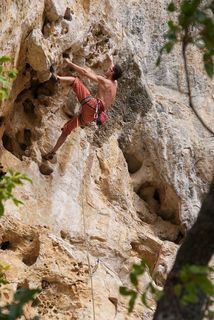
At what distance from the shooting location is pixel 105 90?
10.0m

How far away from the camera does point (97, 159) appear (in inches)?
410

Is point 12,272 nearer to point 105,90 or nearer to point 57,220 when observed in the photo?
point 57,220

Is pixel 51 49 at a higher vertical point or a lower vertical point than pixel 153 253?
higher

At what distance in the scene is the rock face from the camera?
8328 millimetres


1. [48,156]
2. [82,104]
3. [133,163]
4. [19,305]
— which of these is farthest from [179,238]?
[19,305]

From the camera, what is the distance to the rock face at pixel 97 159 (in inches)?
328

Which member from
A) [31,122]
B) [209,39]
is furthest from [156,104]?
[209,39]

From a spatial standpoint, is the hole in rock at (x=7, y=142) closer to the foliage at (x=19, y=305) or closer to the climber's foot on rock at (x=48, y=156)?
the climber's foot on rock at (x=48, y=156)

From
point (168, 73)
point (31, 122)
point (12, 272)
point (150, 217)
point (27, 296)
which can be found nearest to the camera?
point (27, 296)

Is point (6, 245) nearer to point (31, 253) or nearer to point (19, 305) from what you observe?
point (31, 253)

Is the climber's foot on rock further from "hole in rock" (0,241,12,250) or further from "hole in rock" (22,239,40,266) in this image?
"hole in rock" (0,241,12,250)

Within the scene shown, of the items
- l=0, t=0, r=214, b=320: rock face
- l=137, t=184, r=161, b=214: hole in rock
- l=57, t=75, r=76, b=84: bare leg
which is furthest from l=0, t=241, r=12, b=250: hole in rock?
l=137, t=184, r=161, b=214: hole in rock

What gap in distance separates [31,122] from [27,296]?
5826 millimetres

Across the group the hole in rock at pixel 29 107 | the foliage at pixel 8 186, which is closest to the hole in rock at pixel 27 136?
the hole in rock at pixel 29 107
